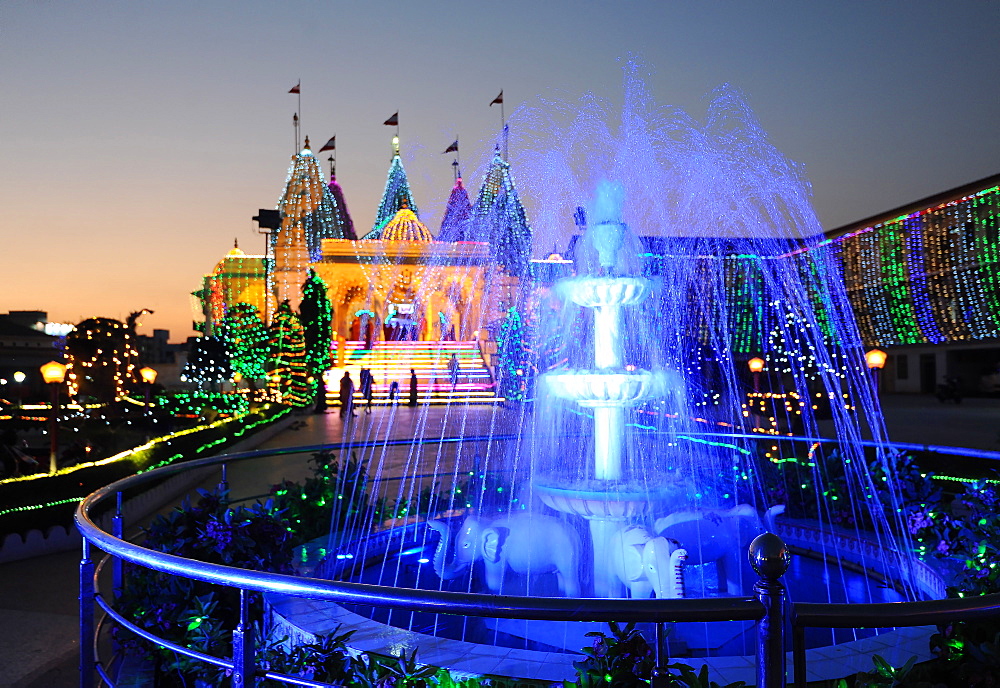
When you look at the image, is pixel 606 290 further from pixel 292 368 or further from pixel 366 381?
pixel 366 381

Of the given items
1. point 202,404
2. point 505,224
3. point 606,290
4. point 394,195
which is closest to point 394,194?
point 394,195

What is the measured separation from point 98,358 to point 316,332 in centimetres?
825

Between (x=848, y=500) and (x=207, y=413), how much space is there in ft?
65.8

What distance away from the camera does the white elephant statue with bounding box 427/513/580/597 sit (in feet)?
19.2

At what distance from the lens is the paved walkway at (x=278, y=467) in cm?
541

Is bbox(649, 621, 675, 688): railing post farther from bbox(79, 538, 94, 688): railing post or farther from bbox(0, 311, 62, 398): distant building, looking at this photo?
bbox(0, 311, 62, 398): distant building

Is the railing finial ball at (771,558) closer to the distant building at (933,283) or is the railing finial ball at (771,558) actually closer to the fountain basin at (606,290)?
the fountain basin at (606,290)

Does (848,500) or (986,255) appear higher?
(986,255)

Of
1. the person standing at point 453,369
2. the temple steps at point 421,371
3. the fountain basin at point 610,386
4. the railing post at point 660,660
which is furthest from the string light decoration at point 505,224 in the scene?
the railing post at point 660,660

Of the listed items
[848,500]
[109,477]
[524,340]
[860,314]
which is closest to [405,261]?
[524,340]

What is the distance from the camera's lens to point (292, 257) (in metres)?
55.9

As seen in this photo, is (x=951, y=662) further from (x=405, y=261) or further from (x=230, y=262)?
(x=230, y=262)

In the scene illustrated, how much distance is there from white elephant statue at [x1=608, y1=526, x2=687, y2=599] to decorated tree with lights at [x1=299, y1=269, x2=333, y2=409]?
2513cm

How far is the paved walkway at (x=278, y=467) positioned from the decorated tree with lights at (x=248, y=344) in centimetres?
440
